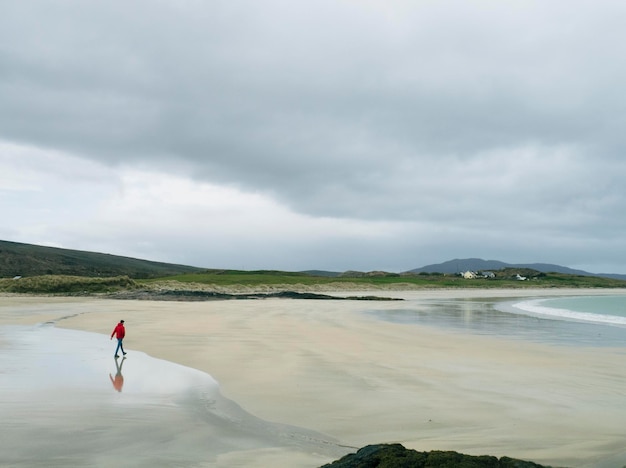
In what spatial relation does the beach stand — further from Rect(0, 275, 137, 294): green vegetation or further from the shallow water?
Rect(0, 275, 137, 294): green vegetation

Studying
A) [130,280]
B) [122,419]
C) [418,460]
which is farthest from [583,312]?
[130,280]

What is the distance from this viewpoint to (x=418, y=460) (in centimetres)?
601

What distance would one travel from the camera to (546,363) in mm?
17156

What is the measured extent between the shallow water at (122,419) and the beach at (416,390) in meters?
0.35

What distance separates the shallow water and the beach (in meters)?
0.35

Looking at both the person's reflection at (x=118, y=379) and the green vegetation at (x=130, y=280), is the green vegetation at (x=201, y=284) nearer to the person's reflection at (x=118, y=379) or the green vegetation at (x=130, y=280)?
the green vegetation at (x=130, y=280)

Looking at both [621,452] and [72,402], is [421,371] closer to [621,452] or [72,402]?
[621,452]

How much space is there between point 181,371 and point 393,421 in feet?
25.7

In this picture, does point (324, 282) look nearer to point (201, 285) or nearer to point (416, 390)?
point (201, 285)

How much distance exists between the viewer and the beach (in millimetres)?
8422

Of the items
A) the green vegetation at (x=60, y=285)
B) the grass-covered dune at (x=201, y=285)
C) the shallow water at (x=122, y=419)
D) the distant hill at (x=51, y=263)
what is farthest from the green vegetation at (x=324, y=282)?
the shallow water at (x=122, y=419)

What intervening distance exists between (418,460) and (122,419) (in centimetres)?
645

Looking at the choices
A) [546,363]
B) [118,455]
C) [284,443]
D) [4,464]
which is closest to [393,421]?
[284,443]

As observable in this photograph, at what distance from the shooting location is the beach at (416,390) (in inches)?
332
